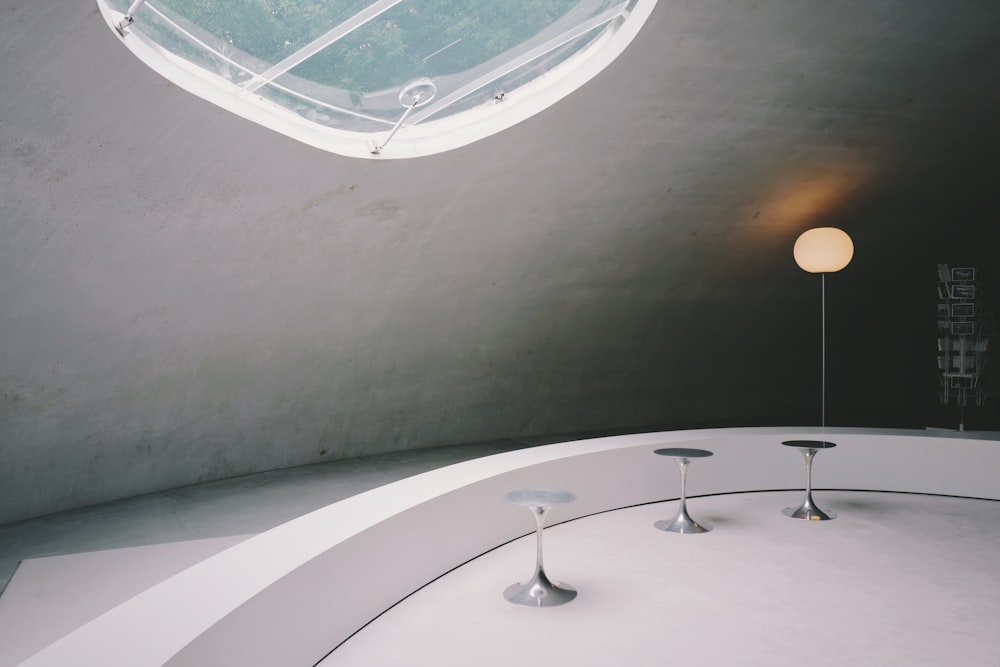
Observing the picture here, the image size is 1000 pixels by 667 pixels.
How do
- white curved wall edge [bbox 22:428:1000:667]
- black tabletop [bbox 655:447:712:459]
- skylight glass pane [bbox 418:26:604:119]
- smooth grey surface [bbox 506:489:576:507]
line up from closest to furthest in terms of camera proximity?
white curved wall edge [bbox 22:428:1000:667], smooth grey surface [bbox 506:489:576:507], black tabletop [bbox 655:447:712:459], skylight glass pane [bbox 418:26:604:119]

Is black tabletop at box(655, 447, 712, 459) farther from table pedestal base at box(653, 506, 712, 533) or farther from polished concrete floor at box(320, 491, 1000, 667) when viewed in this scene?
polished concrete floor at box(320, 491, 1000, 667)

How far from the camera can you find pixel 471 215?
10000mm

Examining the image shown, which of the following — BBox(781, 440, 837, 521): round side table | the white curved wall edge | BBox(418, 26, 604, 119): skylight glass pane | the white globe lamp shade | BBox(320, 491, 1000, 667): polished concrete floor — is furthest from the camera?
the white globe lamp shade

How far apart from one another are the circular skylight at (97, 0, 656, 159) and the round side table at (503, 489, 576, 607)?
4.39 meters

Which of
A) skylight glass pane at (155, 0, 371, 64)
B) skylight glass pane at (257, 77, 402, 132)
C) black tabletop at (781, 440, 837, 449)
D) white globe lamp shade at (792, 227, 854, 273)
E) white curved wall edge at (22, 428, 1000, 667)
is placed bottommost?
white curved wall edge at (22, 428, 1000, 667)

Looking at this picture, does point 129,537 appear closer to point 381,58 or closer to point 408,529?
point 408,529

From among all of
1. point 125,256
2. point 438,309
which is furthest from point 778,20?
point 125,256

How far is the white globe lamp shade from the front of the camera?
948cm

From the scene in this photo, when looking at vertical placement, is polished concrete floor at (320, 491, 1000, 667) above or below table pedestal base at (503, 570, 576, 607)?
below

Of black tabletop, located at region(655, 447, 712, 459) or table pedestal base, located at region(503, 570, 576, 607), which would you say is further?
black tabletop, located at region(655, 447, 712, 459)

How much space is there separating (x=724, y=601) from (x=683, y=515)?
6.08ft

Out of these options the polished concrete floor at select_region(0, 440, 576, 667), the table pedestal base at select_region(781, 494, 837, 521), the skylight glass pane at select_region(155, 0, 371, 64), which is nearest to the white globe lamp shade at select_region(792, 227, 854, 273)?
the table pedestal base at select_region(781, 494, 837, 521)

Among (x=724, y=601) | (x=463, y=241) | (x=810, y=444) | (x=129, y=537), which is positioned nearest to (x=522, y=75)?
(x=463, y=241)

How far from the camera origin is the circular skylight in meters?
6.43
